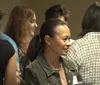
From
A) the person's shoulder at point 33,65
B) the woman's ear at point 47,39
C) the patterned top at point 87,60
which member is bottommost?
the patterned top at point 87,60

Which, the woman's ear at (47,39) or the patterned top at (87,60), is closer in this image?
the woman's ear at (47,39)

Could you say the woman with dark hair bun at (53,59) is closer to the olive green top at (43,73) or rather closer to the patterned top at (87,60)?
the olive green top at (43,73)

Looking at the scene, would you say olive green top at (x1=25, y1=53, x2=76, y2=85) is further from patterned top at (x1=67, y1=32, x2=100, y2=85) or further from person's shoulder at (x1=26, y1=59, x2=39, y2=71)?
patterned top at (x1=67, y1=32, x2=100, y2=85)

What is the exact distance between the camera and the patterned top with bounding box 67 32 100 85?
6.72 ft

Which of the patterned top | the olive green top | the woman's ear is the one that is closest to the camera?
the olive green top

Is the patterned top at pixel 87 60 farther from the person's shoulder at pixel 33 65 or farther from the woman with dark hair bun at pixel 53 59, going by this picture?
the person's shoulder at pixel 33 65

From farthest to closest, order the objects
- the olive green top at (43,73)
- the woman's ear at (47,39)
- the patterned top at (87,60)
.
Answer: the patterned top at (87,60)
the woman's ear at (47,39)
the olive green top at (43,73)

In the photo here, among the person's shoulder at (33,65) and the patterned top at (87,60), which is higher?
the person's shoulder at (33,65)

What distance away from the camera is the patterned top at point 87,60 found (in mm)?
2049

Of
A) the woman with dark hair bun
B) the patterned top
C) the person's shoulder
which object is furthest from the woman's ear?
the patterned top

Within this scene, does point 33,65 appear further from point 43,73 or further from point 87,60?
point 87,60

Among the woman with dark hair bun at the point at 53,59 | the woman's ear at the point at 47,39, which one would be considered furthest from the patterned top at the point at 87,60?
the woman's ear at the point at 47,39

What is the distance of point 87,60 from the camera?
2047mm

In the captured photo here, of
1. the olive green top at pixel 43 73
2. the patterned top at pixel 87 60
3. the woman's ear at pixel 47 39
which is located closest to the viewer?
the olive green top at pixel 43 73
